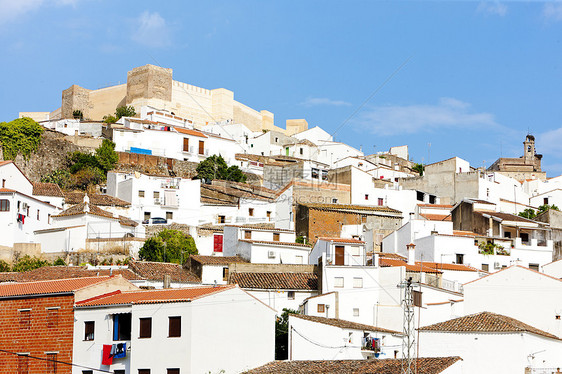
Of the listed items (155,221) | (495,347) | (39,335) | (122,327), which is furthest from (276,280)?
(155,221)

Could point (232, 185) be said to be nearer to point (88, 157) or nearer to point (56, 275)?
point (88, 157)

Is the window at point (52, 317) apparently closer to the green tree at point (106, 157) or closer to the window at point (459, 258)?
the window at point (459, 258)

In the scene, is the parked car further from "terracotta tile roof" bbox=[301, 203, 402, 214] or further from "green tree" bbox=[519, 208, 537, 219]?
"green tree" bbox=[519, 208, 537, 219]

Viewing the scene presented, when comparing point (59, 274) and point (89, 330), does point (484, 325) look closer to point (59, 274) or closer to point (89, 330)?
point (89, 330)

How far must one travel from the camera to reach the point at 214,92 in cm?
10025

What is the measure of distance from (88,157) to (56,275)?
85.8 ft

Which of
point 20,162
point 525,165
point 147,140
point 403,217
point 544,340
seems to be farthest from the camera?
point 525,165

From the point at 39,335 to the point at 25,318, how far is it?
3.11ft

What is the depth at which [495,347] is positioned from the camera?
2991 cm

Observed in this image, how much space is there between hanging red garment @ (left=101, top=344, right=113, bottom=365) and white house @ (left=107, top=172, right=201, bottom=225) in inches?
941

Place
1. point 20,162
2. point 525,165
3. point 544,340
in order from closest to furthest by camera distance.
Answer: point 544,340 → point 20,162 → point 525,165

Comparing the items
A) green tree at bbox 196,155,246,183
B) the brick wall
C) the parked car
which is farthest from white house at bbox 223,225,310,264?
green tree at bbox 196,155,246,183

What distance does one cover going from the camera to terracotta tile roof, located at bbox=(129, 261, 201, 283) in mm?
40469

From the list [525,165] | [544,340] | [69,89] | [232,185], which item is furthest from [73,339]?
[69,89]
